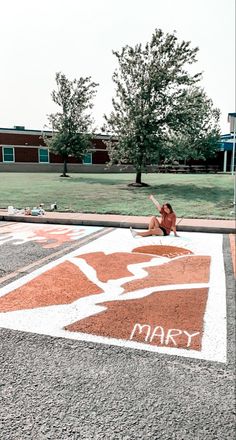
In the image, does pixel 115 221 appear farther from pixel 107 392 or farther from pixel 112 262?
pixel 107 392

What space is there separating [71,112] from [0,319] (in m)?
28.9

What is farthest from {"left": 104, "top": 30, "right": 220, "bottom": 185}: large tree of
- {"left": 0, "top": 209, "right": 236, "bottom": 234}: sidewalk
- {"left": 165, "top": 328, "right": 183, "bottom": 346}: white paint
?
{"left": 165, "top": 328, "right": 183, "bottom": 346}: white paint

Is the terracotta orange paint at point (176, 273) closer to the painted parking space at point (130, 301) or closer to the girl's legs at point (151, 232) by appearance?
the painted parking space at point (130, 301)

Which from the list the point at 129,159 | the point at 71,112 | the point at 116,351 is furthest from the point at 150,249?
the point at 71,112

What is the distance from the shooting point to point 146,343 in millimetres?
3217

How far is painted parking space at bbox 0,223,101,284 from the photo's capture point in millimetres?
5806

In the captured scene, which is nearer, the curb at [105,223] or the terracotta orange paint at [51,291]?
the terracotta orange paint at [51,291]

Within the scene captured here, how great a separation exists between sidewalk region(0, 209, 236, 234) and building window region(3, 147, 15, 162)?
31755mm

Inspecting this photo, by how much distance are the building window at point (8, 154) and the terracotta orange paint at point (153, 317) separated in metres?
39.9

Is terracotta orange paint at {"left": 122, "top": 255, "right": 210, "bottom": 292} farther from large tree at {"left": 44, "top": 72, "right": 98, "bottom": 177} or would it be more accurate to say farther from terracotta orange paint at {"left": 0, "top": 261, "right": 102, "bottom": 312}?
large tree at {"left": 44, "top": 72, "right": 98, "bottom": 177}

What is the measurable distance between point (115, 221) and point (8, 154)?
34760 mm

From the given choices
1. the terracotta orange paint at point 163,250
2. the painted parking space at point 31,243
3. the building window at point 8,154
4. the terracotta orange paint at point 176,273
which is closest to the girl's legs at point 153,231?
the terracotta orange paint at point 163,250

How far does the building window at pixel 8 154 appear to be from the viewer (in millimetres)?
40875

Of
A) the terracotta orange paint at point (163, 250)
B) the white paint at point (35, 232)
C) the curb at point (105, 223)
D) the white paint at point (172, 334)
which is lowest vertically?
the white paint at point (172, 334)
